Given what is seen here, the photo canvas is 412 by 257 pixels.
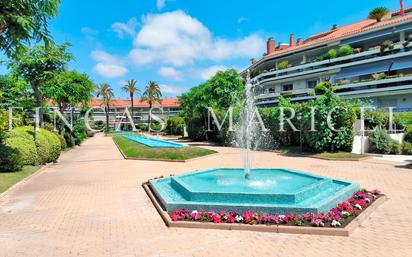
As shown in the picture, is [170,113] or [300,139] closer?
[300,139]

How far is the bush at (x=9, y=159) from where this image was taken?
45.0ft

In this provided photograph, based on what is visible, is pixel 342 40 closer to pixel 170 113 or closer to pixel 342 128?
pixel 342 128

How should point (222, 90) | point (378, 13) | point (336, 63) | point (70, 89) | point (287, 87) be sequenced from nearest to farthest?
point (70, 89) < point (222, 90) < point (378, 13) < point (336, 63) < point (287, 87)

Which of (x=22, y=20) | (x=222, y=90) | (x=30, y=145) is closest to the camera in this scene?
(x=22, y=20)

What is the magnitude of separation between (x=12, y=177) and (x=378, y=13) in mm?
45805

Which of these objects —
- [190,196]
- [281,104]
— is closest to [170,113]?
[281,104]

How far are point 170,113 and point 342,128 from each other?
8513 cm

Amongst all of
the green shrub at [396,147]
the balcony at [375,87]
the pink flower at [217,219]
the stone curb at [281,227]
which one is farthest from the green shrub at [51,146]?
the balcony at [375,87]

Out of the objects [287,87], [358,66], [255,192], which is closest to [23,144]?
[255,192]

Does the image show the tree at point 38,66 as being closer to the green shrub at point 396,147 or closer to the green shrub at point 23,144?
the green shrub at point 23,144

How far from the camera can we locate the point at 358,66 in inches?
1642

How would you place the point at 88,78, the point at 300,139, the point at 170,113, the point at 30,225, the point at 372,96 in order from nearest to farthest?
the point at 30,225 < the point at 300,139 < the point at 88,78 < the point at 372,96 < the point at 170,113

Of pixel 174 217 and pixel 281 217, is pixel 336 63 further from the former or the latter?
pixel 174 217

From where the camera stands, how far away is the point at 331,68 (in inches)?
1752
